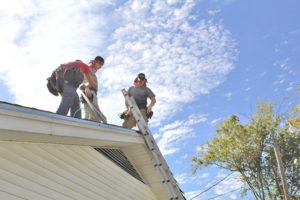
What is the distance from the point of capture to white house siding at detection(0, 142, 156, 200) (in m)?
4.03

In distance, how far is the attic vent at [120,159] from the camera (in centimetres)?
675

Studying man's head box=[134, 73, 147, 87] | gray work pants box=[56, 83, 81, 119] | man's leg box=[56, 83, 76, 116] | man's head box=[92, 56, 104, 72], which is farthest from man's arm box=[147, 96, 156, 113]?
man's leg box=[56, 83, 76, 116]

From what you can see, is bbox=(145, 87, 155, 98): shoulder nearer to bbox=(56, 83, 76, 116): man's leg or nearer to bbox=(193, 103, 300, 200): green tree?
bbox=(56, 83, 76, 116): man's leg

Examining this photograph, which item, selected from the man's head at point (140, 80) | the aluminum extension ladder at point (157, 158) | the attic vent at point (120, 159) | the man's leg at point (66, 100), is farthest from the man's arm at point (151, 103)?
the man's leg at point (66, 100)

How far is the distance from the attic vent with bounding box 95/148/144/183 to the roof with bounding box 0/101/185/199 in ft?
0.07

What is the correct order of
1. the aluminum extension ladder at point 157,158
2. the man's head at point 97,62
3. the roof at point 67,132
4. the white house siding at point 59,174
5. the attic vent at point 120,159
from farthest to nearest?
the man's head at point 97,62, the attic vent at point 120,159, the aluminum extension ladder at point 157,158, the white house siding at point 59,174, the roof at point 67,132

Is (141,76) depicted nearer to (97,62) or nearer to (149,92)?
(149,92)

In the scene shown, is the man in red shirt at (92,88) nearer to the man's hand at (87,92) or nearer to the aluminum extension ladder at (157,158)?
the man's hand at (87,92)

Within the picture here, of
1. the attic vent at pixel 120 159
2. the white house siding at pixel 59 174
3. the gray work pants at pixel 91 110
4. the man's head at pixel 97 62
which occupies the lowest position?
the white house siding at pixel 59 174

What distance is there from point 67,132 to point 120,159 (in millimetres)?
3022

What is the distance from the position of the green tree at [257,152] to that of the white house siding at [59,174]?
18.8 m

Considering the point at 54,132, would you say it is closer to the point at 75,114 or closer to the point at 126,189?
the point at 75,114

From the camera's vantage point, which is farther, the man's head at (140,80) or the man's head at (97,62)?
the man's head at (140,80)

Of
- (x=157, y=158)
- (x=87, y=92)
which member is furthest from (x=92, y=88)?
(x=157, y=158)
